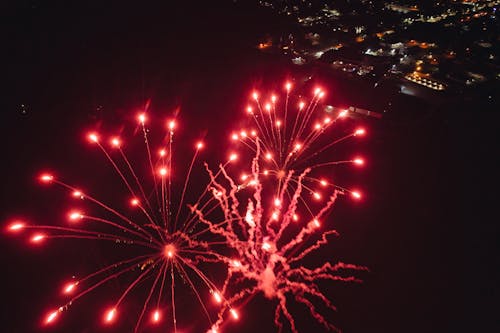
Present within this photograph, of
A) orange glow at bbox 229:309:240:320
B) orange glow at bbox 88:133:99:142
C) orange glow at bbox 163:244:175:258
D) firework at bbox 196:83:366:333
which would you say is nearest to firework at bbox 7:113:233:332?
orange glow at bbox 163:244:175:258

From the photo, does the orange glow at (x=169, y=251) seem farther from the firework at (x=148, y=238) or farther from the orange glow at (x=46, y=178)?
the orange glow at (x=46, y=178)

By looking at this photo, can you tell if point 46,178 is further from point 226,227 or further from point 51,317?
point 226,227

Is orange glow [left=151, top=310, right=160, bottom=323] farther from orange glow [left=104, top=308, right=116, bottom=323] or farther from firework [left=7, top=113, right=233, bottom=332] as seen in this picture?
orange glow [left=104, top=308, right=116, bottom=323]

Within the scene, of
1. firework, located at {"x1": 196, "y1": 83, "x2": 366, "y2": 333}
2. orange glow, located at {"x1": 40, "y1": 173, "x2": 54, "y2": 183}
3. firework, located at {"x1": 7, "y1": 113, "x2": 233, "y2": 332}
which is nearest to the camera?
firework, located at {"x1": 7, "y1": 113, "x2": 233, "y2": 332}

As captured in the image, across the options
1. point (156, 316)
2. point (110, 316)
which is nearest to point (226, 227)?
point (156, 316)

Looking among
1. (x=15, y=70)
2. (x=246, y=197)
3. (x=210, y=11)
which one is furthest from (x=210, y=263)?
(x=210, y=11)

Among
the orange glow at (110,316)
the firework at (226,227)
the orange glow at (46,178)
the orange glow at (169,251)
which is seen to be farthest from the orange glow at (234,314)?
the orange glow at (46,178)
